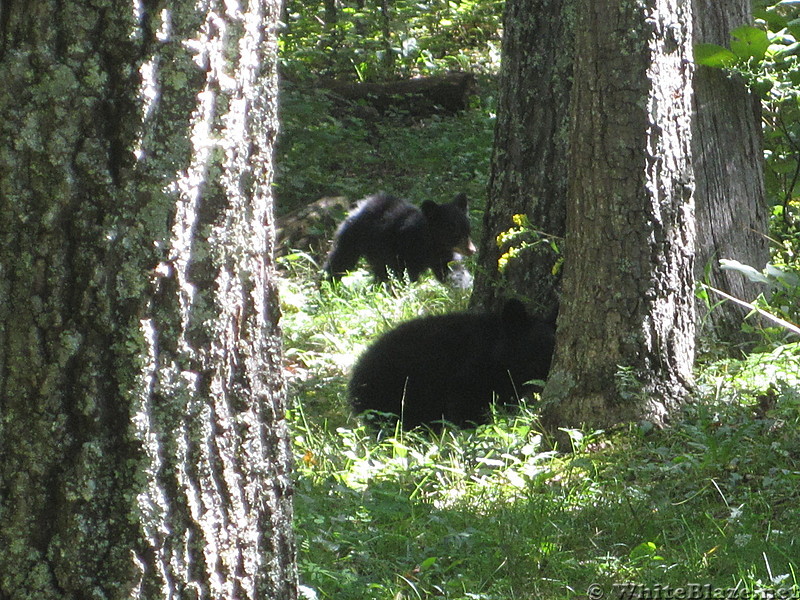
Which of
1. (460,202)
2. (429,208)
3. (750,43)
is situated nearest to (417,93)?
(460,202)

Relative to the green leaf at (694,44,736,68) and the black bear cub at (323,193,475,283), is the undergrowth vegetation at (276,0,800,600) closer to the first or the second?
the green leaf at (694,44,736,68)

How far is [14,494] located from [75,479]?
0.16m

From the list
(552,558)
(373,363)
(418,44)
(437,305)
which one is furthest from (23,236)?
(418,44)

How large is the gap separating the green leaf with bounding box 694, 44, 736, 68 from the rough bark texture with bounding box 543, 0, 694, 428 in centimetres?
100

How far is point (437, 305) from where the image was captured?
8.63 m

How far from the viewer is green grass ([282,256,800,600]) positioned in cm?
353

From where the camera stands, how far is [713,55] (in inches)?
230

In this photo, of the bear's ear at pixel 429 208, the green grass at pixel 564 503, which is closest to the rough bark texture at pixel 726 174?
the green grass at pixel 564 503

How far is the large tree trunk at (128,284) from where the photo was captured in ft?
6.95

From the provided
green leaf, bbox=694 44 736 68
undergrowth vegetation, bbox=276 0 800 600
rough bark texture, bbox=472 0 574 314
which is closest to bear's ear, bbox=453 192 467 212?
undergrowth vegetation, bbox=276 0 800 600

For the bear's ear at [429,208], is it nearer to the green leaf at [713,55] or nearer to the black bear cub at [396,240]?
the black bear cub at [396,240]

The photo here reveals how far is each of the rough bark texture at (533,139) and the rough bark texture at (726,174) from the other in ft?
3.34

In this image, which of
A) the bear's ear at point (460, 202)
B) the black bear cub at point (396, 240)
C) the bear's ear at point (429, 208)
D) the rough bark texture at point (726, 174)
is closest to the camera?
the rough bark texture at point (726, 174)

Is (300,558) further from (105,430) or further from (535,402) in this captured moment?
(535,402)
